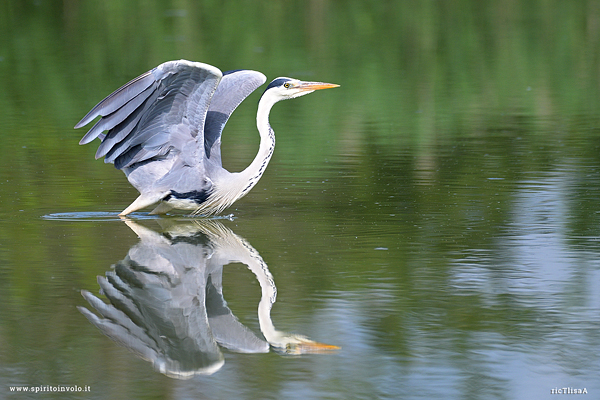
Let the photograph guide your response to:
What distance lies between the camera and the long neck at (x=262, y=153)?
9.20 meters

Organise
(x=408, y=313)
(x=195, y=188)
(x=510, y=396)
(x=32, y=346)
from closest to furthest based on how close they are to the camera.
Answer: (x=510, y=396), (x=32, y=346), (x=408, y=313), (x=195, y=188)

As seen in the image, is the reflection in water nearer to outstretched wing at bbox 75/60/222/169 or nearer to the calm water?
the calm water

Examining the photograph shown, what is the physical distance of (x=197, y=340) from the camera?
568 cm

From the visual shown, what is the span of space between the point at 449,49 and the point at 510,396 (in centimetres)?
1788

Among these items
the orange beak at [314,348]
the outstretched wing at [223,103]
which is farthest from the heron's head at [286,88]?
the orange beak at [314,348]

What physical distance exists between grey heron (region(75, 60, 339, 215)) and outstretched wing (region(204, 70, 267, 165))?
0.04ft

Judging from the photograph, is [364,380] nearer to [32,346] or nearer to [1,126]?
[32,346]

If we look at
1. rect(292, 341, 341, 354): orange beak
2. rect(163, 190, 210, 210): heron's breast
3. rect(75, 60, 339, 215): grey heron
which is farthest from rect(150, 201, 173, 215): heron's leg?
rect(292, 341, 341, 354): orange beak

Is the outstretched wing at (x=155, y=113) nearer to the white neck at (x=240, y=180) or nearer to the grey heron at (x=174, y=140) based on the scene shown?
the grey heron at (x=174, y=140)

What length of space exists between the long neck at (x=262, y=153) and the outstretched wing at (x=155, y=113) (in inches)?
18.9

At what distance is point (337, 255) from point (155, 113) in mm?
2185

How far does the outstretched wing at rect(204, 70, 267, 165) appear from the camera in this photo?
9461 mm

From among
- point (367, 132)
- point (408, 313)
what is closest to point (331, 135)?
point (367, 132)

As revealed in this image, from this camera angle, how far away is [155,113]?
8.79m
